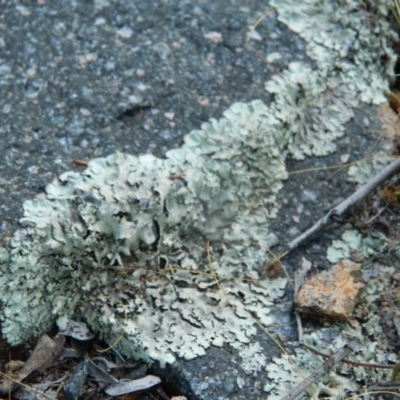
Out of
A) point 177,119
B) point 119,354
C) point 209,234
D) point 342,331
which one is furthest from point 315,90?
point 119,354

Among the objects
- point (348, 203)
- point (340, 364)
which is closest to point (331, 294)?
point (340, 364)

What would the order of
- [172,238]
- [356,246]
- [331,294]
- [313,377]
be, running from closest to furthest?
[313,377], [331,294], [172,238], [356,246]

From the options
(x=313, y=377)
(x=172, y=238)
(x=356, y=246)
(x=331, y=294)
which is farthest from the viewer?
(x=356, y=246)

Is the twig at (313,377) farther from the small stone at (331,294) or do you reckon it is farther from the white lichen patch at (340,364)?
the small stone at (331,294)

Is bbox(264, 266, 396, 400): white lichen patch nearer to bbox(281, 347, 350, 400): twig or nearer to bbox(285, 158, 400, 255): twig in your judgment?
bbox(281, 347, 350, 400): twig

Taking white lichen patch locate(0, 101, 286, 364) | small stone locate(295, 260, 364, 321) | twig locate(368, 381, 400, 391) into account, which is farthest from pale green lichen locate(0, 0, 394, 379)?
twig locate(368, 381, 400, 391)

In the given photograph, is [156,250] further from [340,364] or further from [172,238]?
[340,364]
